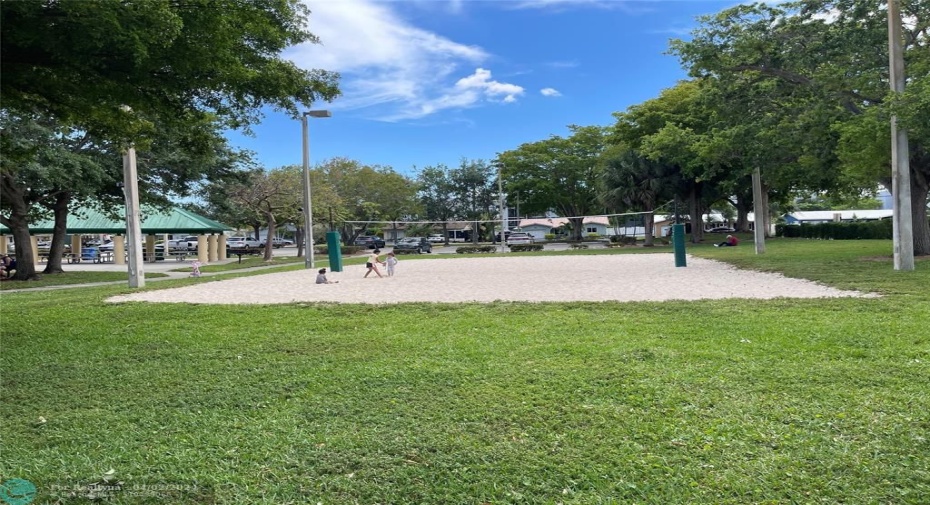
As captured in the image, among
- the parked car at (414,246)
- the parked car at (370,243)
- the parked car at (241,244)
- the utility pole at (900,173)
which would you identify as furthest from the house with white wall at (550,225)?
the utility pole at (900,173)

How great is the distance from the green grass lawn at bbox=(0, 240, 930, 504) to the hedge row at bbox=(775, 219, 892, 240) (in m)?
29.8

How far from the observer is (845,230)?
34.8 meters

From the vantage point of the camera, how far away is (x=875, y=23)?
1483 centimetres

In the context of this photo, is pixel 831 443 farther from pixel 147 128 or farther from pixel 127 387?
pixel 147 128

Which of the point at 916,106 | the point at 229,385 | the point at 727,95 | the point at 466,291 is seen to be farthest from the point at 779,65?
the point at 229,385

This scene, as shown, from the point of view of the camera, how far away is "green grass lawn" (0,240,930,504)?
299 centimetres

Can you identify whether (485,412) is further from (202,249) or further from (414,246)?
(414,246)

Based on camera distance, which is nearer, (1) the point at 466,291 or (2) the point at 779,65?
(1) the point at 466,291

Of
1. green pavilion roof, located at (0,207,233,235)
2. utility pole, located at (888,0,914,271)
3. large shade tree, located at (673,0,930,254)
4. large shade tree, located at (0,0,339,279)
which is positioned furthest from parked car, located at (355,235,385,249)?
large shade tree, located at (0,0,339,279)

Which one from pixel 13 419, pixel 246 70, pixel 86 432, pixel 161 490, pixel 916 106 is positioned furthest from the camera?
pixel 916 106

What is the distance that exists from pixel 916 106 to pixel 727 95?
5317mm

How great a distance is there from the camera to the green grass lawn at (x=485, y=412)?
9.80 feet

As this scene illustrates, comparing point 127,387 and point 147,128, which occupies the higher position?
point 147,128

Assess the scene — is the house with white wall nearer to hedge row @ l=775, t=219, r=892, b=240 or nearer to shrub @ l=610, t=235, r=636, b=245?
shrub @ l=610, t=235, r=636, b=245
